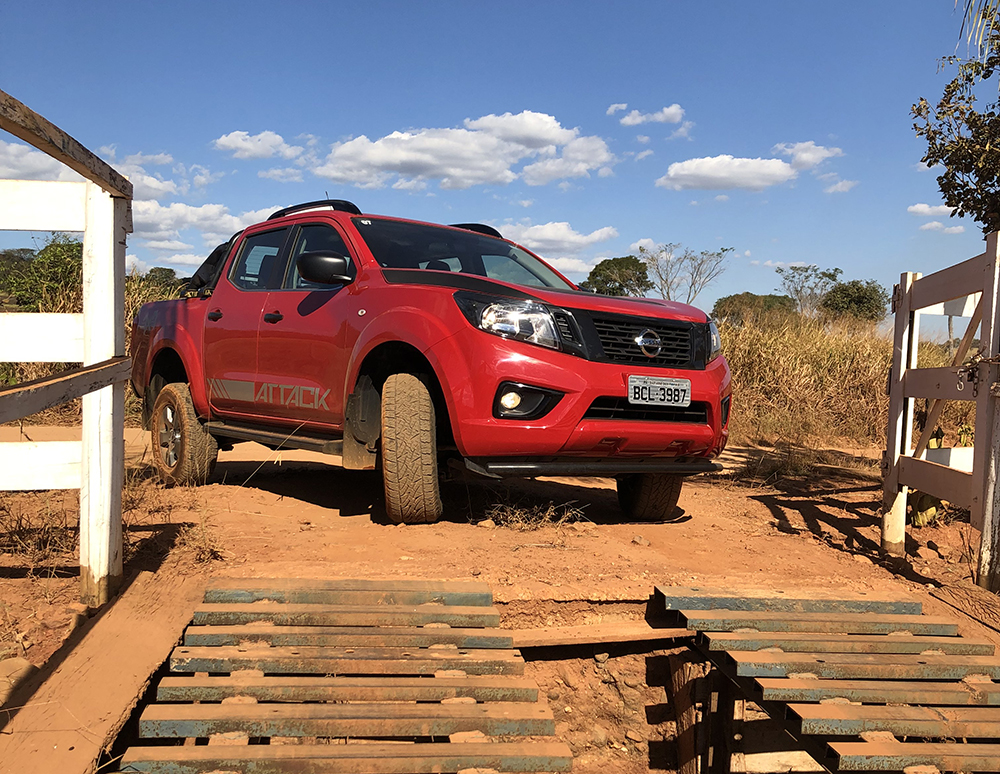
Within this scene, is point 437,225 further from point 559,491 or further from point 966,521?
point 966,521

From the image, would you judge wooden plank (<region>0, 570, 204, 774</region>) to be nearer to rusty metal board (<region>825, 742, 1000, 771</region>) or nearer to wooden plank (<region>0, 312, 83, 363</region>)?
wooden plank (<region>0, 312, 83, 363</region>)

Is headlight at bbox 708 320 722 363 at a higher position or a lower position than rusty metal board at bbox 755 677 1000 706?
higher

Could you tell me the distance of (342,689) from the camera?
2.72 metres

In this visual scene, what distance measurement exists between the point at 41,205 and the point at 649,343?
2.78 meters

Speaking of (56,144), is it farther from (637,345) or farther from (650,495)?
(650,495)

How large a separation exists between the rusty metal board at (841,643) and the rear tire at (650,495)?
60.6 inches

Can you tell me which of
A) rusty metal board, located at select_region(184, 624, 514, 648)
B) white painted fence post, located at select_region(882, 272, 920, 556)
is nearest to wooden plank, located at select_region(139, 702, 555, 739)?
rusty metal board, located at select_region(184, 624, 514, 648)

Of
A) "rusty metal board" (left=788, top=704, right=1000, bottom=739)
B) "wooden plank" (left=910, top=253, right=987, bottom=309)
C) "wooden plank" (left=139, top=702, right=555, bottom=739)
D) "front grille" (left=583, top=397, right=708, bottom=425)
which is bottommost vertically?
"rusty metal board" (left=788, top=704, right=1000, bottom=739)

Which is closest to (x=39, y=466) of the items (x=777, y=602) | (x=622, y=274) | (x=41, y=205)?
(x=41, y=205)

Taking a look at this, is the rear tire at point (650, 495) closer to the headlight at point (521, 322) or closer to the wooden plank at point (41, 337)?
the headlight at point (521, 322)

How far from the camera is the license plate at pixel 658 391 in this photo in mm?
4125

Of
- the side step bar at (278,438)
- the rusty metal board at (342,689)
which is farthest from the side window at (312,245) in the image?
the rusty metal board at (342,689)

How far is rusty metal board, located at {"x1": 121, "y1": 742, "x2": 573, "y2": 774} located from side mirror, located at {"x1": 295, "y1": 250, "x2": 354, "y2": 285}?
104 inches

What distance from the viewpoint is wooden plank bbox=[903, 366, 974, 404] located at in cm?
412
